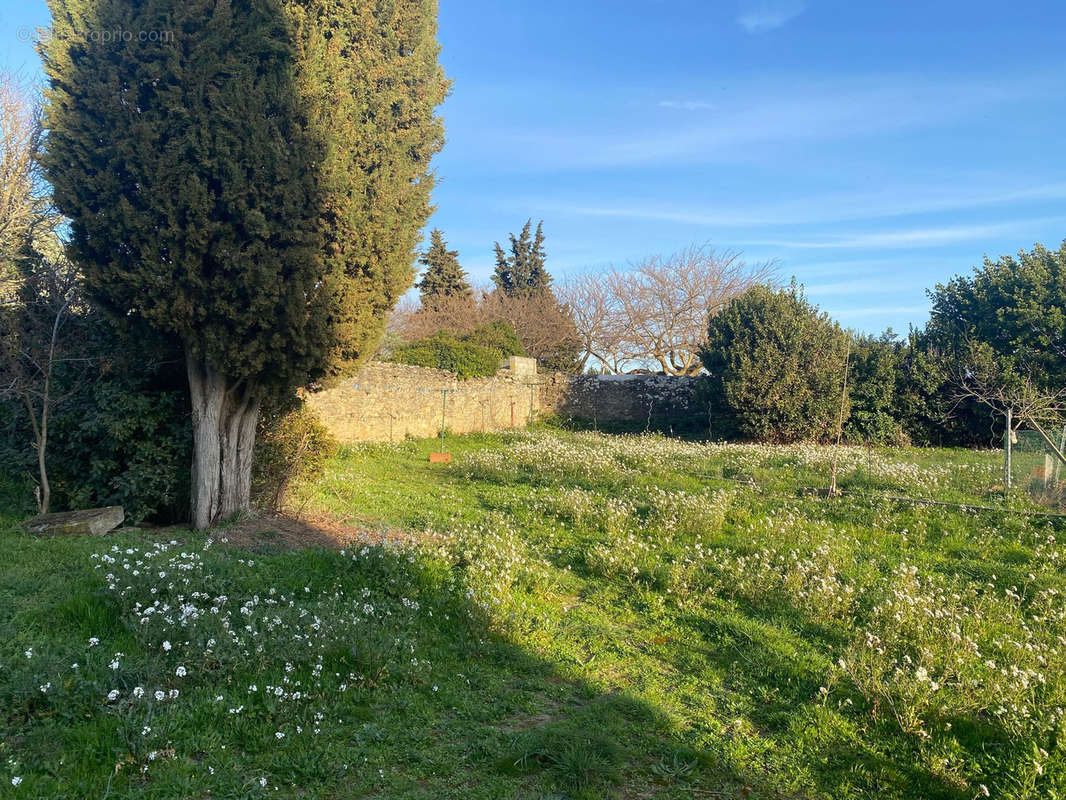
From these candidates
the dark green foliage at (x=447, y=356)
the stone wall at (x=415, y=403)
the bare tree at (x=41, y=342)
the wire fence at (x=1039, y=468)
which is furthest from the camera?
the dark green foliage at (x=447, y=356)

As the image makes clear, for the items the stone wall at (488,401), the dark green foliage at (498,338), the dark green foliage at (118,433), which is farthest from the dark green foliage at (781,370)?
the dark green foliage at (118,433)

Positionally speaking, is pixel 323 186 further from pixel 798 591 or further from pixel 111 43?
pixel 798 591

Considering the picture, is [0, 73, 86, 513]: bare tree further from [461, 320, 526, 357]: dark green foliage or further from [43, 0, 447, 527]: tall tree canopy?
[461, 320, 526, 357]: dark green foliage

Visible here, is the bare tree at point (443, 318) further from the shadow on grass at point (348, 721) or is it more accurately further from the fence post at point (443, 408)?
the shadow on grass at point (348, 721)

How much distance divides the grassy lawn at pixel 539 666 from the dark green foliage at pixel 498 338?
17145 mm

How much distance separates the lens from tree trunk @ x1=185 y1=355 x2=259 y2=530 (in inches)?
282

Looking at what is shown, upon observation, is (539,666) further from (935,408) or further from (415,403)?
(935,408)

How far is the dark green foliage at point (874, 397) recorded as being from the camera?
736 inches

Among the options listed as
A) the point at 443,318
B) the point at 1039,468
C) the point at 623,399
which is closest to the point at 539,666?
the point at 1039,468

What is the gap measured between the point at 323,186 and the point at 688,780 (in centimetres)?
648

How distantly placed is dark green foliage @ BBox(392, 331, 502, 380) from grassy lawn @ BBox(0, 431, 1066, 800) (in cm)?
1245

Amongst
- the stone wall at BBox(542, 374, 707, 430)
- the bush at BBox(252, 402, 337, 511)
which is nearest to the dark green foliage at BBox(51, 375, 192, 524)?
the bush at BBox(252, 402, 337, 511)

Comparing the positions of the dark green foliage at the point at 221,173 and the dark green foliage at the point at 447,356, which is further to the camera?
the dark green foliage at the point at 447,356

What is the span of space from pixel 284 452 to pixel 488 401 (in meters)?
12.9
